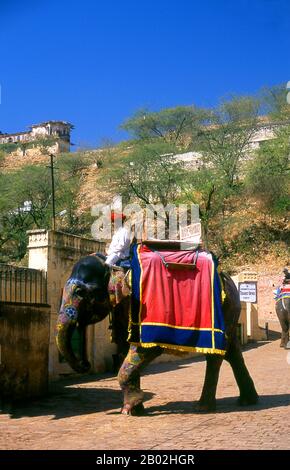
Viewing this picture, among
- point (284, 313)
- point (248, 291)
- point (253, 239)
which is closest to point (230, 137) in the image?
point (253, 239)

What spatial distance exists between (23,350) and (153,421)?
2.72 m

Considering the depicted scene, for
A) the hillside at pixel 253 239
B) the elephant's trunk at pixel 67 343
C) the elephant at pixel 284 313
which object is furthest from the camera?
the hillside at pixel 253 239

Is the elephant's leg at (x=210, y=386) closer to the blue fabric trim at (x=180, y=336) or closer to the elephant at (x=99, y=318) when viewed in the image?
the elephant at (x=99, y=318)

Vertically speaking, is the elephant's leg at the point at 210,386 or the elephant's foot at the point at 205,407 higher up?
the elephant's leg at the point at 210,386

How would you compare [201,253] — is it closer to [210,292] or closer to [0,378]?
[210,292]

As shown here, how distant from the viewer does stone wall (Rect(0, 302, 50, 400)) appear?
8852 mm

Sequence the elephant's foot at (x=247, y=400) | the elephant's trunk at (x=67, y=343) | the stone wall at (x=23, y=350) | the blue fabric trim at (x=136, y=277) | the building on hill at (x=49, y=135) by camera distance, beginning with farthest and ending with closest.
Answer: the building on hill at (x=49, y=135), the stone wall at (x=23, y=350), the elephant's foot at (x=247, y=400), the blue fabric trim at (x=136, y=277), the elephant's trunk at (x=67, y=343)

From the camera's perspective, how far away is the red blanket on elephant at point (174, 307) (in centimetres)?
775

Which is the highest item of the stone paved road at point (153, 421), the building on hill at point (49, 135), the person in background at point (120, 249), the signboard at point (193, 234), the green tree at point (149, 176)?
the building on hill at point (49, 135)

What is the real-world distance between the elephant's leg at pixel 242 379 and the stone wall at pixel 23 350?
2908 millimetres

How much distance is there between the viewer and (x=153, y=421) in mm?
7379

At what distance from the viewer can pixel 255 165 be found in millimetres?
45000

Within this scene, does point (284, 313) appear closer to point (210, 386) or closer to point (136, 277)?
point (210, 386)

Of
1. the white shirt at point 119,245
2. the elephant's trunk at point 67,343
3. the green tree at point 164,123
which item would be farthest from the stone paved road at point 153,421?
the green tree at point 164,123
